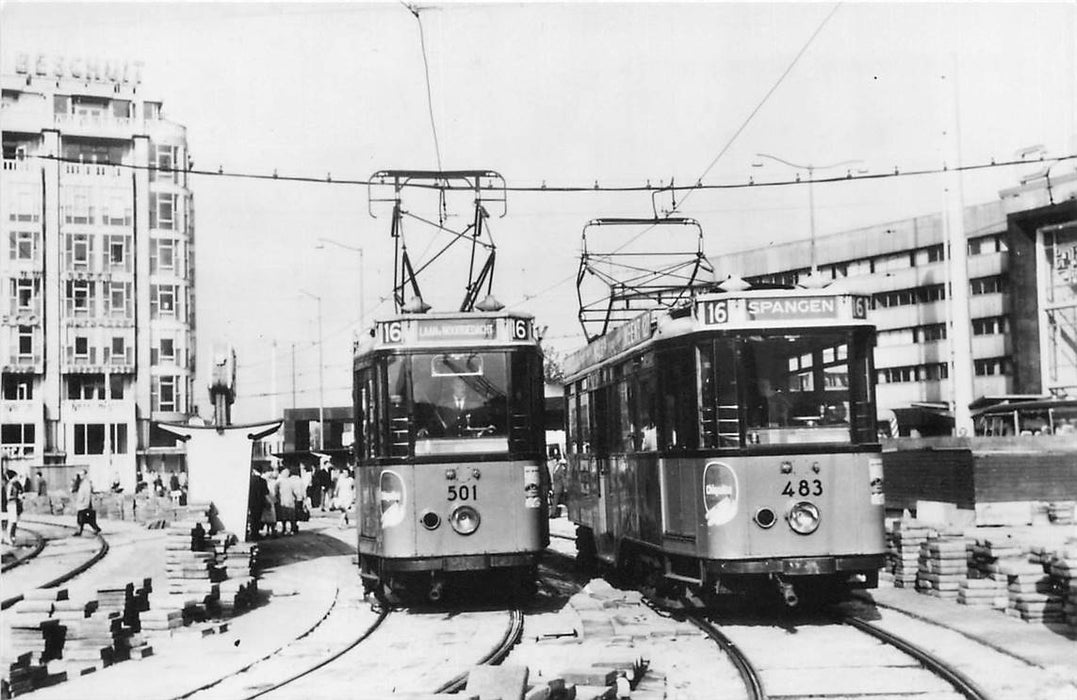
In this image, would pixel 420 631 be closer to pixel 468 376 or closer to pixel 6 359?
pixel 468 376

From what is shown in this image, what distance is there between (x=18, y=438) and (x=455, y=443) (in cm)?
5197

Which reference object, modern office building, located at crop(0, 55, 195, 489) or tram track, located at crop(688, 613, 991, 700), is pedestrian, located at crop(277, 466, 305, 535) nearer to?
tram track, located at crop(688, 613, 991, 700)

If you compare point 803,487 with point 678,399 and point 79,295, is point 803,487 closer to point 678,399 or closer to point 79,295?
point 678,399

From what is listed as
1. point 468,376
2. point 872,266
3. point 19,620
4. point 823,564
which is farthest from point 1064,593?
point 872,266

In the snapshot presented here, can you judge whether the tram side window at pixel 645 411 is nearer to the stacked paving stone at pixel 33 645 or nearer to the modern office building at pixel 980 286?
the stacked paving stone at pixel 33 645

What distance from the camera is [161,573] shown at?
68.5 ft

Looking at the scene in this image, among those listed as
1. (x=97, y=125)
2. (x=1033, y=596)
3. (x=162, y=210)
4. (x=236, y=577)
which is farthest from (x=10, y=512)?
(x=162, y=210)

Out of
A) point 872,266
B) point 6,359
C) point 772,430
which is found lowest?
point 772,430

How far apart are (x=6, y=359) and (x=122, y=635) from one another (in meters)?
50.6

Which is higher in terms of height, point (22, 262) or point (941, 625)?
point (22, 262)

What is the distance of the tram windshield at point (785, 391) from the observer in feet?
40.5

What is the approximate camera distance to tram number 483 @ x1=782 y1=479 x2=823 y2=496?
12258mm

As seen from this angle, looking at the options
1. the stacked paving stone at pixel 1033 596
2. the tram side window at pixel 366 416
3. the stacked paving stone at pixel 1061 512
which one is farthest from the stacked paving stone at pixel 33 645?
the stacked paving stone at pixel 1061 512

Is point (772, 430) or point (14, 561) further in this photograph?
point (14, 561)
